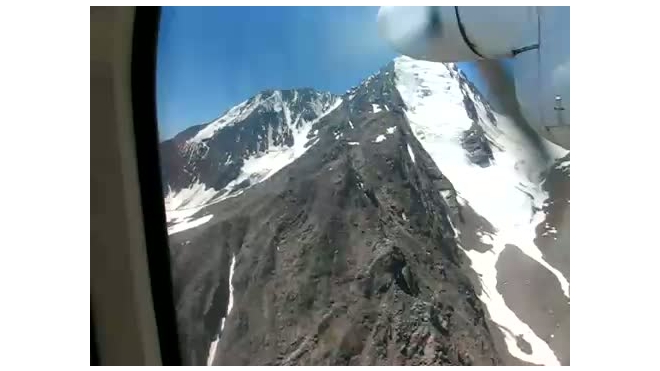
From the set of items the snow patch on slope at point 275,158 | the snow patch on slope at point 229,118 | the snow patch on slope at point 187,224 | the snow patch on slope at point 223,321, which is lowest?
the snow patch on slope at point 223,321


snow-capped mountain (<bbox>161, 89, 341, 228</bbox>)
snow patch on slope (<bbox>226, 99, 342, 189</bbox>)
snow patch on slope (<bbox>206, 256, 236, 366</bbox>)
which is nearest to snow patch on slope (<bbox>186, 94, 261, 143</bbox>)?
snow-capped mountain (<bbox>161, 89, 341, 228</bbox>)

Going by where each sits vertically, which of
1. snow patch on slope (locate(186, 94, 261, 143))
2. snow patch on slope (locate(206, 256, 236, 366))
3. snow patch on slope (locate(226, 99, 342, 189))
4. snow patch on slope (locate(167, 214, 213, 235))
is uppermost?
snow patch on slope (locate(186, 94, 261, 143))

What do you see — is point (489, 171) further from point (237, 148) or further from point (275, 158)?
point (237, 148)

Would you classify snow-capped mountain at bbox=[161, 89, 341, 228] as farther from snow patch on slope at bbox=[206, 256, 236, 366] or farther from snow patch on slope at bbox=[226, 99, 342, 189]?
snow patch on slope at bbox=[206, 256, 236, 366]

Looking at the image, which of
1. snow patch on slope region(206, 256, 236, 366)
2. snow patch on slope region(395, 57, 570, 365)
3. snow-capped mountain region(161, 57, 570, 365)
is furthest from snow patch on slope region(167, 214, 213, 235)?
snow patch on slope region(395, 57, 570, 365)

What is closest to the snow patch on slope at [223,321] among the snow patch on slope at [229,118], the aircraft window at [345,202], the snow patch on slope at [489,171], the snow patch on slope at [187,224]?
the aircraft window at [345,202]

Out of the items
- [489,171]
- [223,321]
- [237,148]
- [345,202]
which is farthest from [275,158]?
[489,171]

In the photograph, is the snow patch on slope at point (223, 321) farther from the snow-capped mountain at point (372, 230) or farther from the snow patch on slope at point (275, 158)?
the snow patch on slope at point (275, 158)

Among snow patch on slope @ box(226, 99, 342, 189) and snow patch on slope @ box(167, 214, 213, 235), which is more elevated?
snow patch on slope @ box(226, 99, 342, 189)

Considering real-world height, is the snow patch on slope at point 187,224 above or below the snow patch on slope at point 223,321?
above
